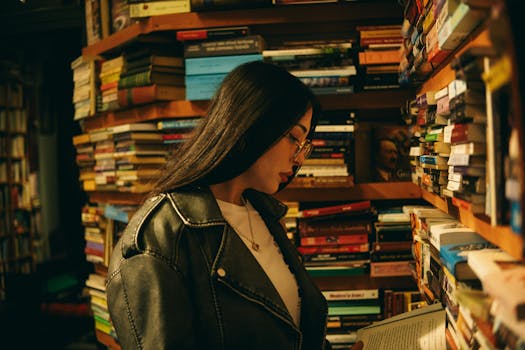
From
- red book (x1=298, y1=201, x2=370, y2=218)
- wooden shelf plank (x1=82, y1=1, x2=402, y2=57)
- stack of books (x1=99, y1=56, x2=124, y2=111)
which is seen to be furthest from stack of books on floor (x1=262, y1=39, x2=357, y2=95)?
stack of books (x1=99, y1=56, x2=124, y2=111)

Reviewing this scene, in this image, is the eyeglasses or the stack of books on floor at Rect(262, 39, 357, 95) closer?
the eyeglasses

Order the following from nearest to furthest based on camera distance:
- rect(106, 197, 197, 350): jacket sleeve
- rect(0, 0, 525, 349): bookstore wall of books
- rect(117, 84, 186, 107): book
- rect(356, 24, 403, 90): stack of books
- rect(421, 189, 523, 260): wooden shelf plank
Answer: rect(421, 189, 523, 260): wooden shelf plank, rect(106, 197, 197, 350): jacket sleeve, rect(0, 0, 525, 349): bookstore wall of books, rect(356, 24, 403, 90): stack of books, rect(117, 84, 186, 107): book

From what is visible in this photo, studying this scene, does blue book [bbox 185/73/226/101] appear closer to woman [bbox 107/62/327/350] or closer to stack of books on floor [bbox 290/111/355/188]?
stack of books on floor [bbox 290/111/355/188]

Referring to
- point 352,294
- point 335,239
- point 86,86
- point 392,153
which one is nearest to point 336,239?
point 335,239

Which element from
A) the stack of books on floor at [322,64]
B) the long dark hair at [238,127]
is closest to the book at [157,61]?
the stack of books on floor at [322,64]

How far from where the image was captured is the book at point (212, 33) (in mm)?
1857

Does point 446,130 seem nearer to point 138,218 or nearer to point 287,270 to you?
point 287,270

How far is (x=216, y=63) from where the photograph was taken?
73.9 inches

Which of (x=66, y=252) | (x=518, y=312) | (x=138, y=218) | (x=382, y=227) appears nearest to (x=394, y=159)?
(x=382, y=227)

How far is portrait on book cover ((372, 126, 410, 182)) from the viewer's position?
196 centimetres

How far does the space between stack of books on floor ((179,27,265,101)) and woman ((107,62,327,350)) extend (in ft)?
2.38

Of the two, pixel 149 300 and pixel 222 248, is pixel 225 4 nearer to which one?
pixel 222 248

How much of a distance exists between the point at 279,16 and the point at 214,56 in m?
0.32

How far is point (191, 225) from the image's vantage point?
1023 millimetres
